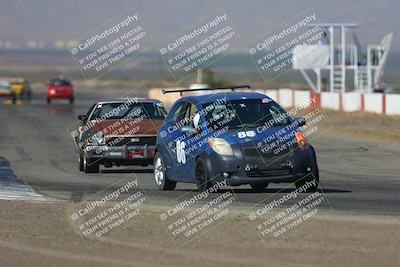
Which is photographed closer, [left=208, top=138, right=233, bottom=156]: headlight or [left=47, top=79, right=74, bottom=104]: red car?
[left=208, top=138, right=233, bottom=156]: headlight

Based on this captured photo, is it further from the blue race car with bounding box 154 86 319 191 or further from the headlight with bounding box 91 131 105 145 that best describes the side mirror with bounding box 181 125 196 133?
the headlight with bounding box 91 131 105 145

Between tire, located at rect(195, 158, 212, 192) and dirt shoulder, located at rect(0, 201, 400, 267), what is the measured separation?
3.17 metres

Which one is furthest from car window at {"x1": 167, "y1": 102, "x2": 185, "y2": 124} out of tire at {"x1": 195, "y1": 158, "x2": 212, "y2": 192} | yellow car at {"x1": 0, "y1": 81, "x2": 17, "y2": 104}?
yellow car at {"x1": 0, "y1": 81, "x2": 17, "y2": 104}

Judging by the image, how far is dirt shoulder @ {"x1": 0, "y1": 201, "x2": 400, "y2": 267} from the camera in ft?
30.9

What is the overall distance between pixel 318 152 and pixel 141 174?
764 cm

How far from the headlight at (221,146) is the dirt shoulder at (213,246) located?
10.3 feet

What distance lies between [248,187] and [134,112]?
4.94 m

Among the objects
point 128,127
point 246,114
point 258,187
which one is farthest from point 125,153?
point 246,114

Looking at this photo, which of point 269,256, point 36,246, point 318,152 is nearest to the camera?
point 269,256

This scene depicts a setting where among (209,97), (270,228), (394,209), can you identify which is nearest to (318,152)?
(209,97)

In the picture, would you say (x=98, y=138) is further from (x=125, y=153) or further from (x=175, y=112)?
(x=175, y=112)

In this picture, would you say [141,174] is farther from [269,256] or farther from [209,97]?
[269,256]

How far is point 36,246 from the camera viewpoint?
10203 mm

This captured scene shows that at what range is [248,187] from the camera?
16.7 metres
